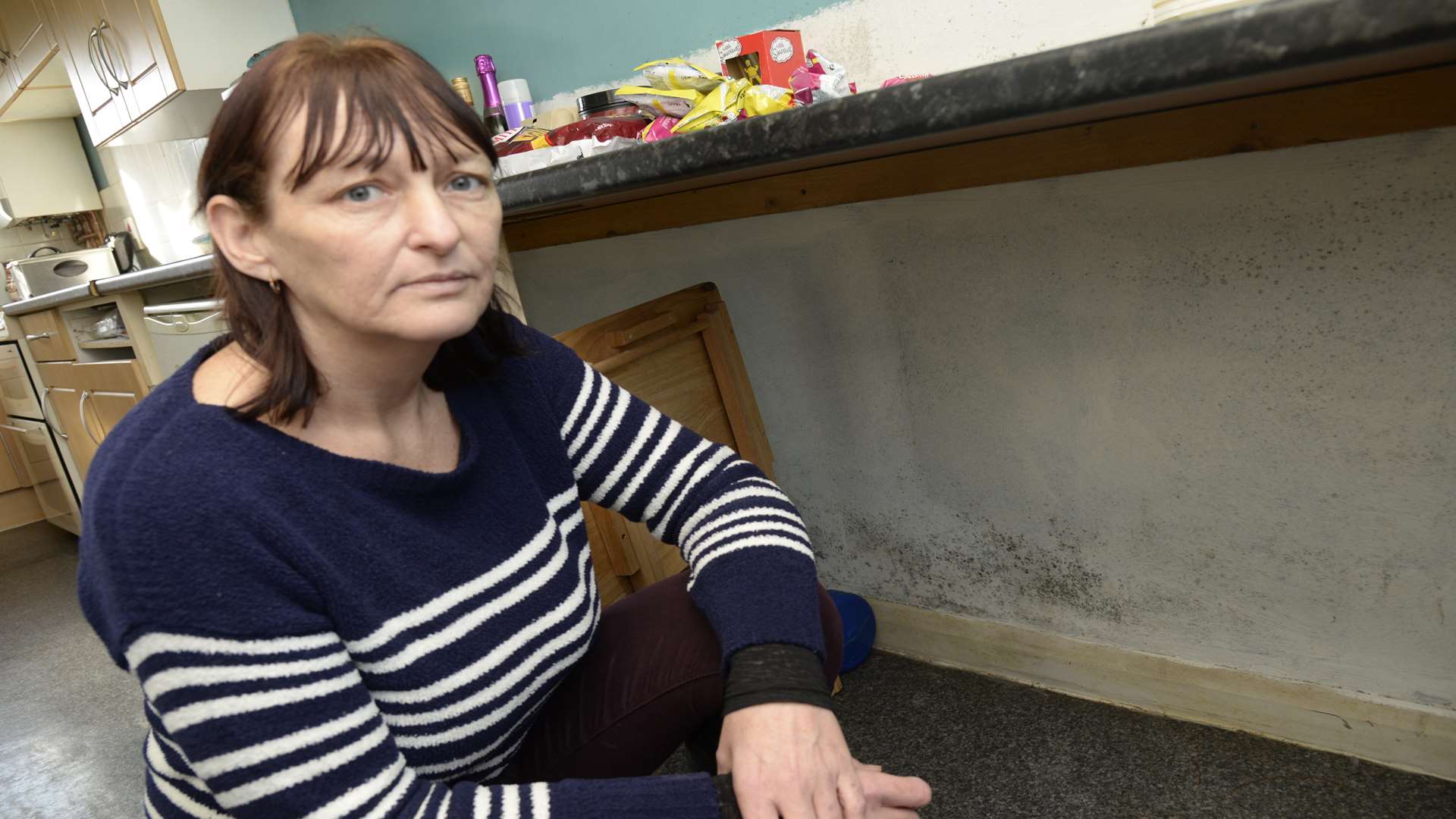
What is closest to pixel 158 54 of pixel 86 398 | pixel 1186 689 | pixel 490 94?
pixel 86 398

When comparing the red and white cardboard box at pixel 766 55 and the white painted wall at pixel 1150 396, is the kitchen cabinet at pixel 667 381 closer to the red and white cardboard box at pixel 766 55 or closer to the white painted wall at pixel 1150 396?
the white painted wall at pixel 1150 396

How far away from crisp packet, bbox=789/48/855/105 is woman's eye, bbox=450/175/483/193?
58 centimetres

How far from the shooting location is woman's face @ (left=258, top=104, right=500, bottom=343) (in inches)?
25.9

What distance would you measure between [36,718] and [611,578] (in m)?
1.78

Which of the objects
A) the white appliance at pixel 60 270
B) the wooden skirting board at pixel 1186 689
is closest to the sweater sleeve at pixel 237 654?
the wooden skirting board at pixel 1186 689

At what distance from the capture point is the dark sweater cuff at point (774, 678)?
0.78 meters

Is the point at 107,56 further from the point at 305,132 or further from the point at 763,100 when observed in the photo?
the point at 305,132

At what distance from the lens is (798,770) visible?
734 millimetres

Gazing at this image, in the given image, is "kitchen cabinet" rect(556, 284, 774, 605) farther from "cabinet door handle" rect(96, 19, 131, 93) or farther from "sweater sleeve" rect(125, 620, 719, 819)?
"cabinet door handle" rect(96, 19, 131, 93)

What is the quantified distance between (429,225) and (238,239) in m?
0.16

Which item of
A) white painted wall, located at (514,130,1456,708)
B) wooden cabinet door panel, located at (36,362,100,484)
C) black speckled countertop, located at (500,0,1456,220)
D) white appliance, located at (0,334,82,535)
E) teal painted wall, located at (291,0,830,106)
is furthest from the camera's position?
white appliance, located at (0,334,82,535)

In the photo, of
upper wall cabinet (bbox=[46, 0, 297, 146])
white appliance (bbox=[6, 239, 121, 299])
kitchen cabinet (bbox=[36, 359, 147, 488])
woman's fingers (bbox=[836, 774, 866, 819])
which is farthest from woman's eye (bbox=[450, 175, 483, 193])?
white appliance (bbox=[6, 239, 121, 299])

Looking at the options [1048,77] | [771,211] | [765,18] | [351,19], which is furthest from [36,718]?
[1048,77]

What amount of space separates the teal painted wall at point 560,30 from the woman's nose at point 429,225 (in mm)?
973
